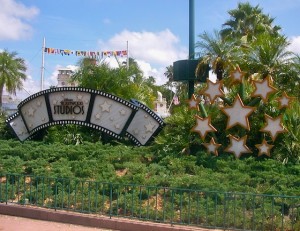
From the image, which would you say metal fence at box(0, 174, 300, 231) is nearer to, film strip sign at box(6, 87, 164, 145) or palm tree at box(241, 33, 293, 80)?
film strip sign at box(6, 87, 164, 145)

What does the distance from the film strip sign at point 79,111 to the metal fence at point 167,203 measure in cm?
462

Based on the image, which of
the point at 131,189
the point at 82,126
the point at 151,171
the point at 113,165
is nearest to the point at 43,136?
the point at 82,126

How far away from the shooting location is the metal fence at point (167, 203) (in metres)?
7.28

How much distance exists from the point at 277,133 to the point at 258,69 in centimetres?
317

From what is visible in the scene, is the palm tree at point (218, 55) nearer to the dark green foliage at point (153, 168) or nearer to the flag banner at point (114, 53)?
the dark green foliage at point (153, 168)

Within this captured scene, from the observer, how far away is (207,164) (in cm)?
1072

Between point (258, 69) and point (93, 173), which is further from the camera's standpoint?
point (258, 69)

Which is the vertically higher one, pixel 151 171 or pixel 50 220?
pixel 151 171

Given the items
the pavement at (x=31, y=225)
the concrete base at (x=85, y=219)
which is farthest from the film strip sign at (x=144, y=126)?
the pavement at (x=31, y=225)

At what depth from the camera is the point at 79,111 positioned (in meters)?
14.1

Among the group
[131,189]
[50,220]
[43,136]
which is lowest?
[50,220]

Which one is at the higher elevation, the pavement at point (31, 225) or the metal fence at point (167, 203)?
the metal fence at point (167, 203)

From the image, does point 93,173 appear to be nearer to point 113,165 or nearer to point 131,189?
point 113,165

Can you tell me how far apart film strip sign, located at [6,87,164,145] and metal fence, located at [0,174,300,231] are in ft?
15.2
